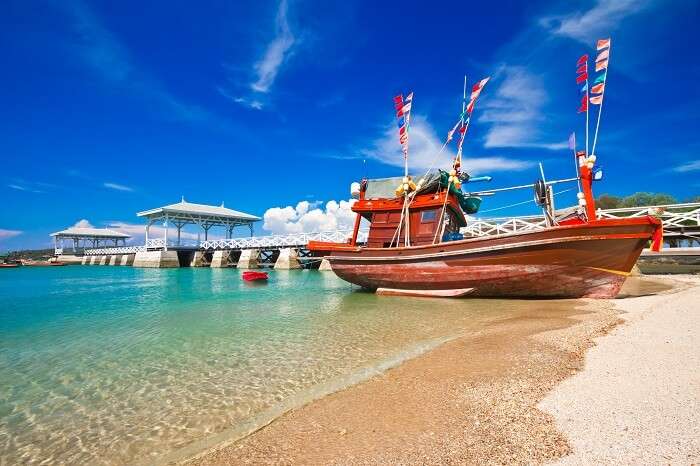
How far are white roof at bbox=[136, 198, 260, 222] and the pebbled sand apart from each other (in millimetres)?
54906

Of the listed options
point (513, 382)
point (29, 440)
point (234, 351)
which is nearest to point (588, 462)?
point (513, 382)

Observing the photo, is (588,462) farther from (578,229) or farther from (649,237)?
(649,237)

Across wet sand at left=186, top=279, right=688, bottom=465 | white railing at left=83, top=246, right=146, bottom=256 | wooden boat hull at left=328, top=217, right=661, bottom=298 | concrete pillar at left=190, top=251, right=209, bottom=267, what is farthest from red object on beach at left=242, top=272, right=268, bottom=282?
white railing at left=83, top=246, right=146, bottom=256

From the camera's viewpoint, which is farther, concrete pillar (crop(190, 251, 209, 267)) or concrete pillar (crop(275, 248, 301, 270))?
concrete pillar (crop(190, 251, 209, 267))

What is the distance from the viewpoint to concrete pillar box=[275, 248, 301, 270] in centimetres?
4631

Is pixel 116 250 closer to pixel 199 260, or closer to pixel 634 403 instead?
pixel 199 260

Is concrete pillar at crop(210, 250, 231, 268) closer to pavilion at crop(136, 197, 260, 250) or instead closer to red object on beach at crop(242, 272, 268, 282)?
pavilion at crop(136, 197, 260, 250)

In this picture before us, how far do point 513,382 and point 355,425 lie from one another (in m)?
2.20

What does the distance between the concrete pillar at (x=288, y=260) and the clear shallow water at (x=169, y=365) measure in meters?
33.5

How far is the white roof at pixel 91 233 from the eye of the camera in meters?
77.4

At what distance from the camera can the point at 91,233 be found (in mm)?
78062

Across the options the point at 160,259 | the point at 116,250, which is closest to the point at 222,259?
the point at 160,259

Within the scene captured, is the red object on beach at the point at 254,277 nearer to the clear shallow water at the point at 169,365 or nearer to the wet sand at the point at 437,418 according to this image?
the clear shallow water at the point at 169,365

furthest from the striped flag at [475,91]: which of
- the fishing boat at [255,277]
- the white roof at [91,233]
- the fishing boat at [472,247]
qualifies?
the white roof at [91,233]
